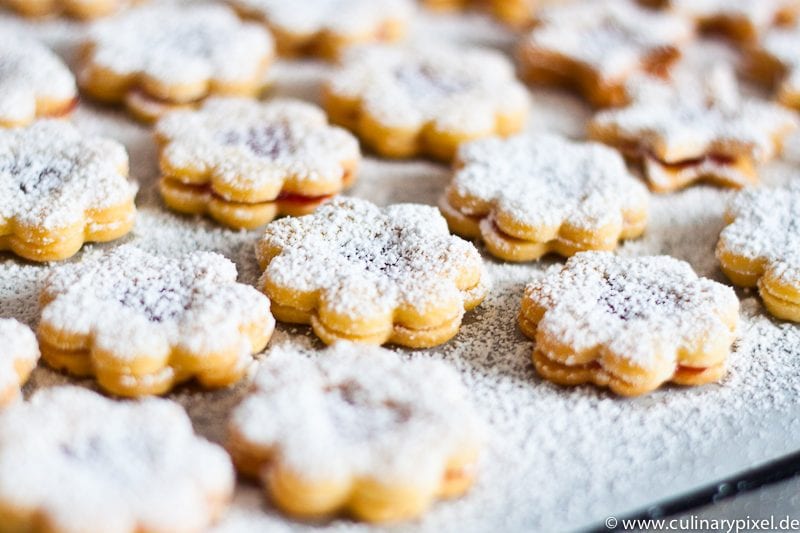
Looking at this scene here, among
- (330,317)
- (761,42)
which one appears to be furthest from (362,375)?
(761,42)

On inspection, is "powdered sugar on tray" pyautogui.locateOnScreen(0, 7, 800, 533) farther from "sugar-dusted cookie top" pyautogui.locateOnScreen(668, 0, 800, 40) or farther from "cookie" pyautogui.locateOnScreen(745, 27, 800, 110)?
Result: "sugar-dusted cookie top" pyautogui.locateOnScreen(668, 0, 800, 40)

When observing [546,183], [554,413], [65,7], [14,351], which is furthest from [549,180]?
[65,7]

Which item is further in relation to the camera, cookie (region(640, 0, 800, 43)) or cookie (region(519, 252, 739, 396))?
cookie (region(640, 0, 800, 43))

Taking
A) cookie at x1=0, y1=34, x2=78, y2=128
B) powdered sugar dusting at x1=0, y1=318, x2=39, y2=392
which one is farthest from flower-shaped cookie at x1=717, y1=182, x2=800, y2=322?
cookie at x1=0, y1=34, x2=78, y2=128

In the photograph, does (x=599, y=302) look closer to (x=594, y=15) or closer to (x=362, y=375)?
(x=362, y=375)

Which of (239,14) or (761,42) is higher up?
(761,42)

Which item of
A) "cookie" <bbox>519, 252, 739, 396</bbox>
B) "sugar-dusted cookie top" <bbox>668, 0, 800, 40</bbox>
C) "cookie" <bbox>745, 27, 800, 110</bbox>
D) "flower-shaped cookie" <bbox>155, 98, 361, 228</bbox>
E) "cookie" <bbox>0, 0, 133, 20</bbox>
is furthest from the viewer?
"sugar-dusted cookie top" <bbox>668, 0, 800, 40</bbox>

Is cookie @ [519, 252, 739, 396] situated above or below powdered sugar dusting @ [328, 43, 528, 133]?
above
